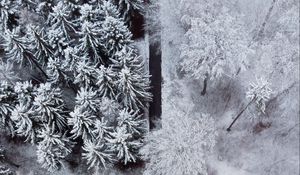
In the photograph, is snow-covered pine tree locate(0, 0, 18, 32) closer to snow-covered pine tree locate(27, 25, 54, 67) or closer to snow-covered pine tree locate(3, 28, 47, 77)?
snow-covered pine tree locate(3, 28, 47, 77)

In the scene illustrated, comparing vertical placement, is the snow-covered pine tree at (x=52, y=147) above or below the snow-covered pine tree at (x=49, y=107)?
below

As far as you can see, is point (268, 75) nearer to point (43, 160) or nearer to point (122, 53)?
point (122, 53)

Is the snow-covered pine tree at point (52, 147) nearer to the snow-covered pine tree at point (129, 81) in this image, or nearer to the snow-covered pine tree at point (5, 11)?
the snow-covered pine tree at point (129, 81)

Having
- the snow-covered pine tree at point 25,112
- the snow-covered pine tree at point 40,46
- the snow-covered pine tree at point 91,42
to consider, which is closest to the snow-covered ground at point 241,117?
the snow-covered pine tree at point 91,42

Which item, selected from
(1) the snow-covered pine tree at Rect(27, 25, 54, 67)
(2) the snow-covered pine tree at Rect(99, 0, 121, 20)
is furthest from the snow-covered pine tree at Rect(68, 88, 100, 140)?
(2) the snow-covered pine tree at Rect(99, 0, 121, 20)

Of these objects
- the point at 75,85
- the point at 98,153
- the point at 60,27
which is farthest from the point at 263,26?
the point at 98,153

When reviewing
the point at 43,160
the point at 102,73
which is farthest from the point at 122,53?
the point at 43,160
